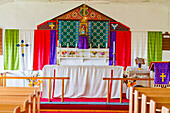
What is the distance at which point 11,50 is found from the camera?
8.18 metres

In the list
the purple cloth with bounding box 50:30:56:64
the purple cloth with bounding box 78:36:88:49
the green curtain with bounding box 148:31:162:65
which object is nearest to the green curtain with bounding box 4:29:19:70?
the purple cloth with bounding box 50:30:56:64

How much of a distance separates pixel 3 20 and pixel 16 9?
2.23 feet

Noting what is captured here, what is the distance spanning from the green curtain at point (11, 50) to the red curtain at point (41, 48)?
755 mm

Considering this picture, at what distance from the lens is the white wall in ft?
27.0

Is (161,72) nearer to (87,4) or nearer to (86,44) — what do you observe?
(86,44)

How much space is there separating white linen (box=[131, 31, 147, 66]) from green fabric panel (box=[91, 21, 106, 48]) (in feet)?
3.99

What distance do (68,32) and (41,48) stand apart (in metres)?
1.27

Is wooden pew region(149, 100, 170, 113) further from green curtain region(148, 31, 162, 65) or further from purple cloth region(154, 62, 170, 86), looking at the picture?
green curtain region(148, 31, 162, 65)

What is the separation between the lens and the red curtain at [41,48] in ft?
26.9

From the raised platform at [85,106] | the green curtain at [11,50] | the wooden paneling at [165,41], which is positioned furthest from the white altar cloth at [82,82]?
the wooden paneling at [165,41]

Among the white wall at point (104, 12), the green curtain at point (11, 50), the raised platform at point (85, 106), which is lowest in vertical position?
the raised platform at point (85, 106)

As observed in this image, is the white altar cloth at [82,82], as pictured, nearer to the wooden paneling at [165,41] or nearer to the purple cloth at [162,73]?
the purple cloth at [162,73]

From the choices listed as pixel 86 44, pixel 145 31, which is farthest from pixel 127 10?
pixel 86 44

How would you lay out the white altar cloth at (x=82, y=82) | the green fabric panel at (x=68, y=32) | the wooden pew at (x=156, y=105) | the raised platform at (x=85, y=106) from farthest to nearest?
1. the green fabric panel at (x=68, y=32)
2. the white altar cloth at (x=82, y=82)
3. the raised platform at (x=85, y=106)
4. the wooden pew at (x=156, y=105)
